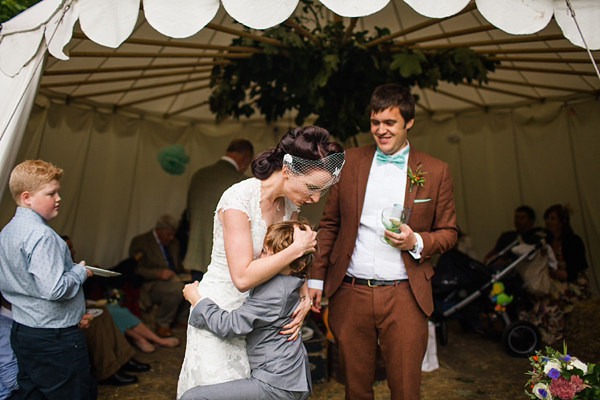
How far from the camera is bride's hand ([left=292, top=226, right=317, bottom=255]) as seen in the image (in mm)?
2049

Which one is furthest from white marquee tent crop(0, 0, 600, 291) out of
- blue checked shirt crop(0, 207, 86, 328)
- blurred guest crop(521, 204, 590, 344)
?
blue checked shirt crop(0, 207, 86, 328)

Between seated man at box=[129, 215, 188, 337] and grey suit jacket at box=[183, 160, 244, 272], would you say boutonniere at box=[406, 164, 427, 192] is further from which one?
seated man at box=[129, 215, 188, 337]

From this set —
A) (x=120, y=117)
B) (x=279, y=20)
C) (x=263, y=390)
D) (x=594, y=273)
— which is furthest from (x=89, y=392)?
(x=594, y=273)

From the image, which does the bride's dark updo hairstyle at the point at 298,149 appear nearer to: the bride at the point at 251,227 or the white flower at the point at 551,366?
the bride at the point at 251,227

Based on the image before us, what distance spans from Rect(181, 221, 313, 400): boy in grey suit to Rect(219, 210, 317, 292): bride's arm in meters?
0.08

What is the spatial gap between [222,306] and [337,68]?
2.41m

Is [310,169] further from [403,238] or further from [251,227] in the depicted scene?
[403,238]

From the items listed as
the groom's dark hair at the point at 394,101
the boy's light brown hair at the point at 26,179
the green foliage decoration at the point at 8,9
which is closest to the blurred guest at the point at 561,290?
the groom's dark hair at the point at 394,101

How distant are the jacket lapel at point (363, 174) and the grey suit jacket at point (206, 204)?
212 cm

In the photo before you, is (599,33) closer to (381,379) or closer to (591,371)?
(591,371)

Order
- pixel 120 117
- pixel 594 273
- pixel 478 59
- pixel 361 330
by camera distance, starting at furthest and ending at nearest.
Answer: pixel 120 117 < pixel 594 273 < pixel 478 59 < pixel 361 330

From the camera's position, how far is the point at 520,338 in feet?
16.2

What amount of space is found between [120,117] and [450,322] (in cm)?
533

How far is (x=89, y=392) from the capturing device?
269 cm
